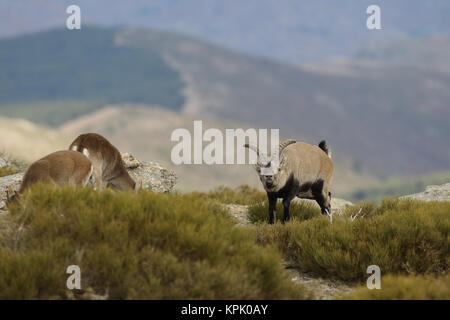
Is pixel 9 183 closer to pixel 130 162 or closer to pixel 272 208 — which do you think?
pixel 130 162

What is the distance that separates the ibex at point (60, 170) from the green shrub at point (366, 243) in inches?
122

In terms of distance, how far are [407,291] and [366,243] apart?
2281 mm

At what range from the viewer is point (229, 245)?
8273 mm

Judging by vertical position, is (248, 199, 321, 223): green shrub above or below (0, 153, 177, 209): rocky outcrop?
below

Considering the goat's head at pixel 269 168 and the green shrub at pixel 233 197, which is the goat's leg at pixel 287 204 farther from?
the green shrub at pixel 233 197

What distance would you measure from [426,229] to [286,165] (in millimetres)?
3091

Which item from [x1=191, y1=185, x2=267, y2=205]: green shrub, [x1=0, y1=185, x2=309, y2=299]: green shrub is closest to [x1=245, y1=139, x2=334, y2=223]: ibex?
[x1=0, y1=185, x2=309, y2=299]: green shrub

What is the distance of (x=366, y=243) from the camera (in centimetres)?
964

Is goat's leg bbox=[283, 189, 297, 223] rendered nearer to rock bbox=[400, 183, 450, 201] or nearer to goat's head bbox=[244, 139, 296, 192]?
goat's head bbox=[244, 139, 296, 192]

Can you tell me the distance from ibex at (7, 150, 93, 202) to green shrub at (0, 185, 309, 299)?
1.07 m

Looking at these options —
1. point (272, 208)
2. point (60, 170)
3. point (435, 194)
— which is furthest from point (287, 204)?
point (435, 194)

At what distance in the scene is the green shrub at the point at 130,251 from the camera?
7164 millimetres

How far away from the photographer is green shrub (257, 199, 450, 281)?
9328 millimetres
